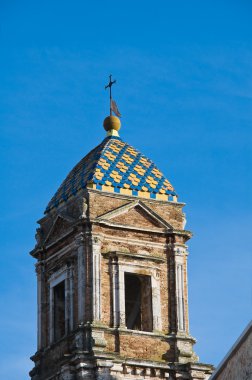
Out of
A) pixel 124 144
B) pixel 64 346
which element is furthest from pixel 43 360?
pixel 124 144

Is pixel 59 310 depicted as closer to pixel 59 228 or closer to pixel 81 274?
pixel 81 274

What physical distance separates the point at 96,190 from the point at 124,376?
588 centimetres

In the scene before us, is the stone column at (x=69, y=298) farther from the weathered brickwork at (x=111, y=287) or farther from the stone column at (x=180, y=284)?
the stone column at (x=180, y=284)

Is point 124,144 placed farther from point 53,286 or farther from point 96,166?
point 53,286

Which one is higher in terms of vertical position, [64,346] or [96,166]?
[96,166]

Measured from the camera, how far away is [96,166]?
144 feet

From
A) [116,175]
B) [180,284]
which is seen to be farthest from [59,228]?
[180,284]

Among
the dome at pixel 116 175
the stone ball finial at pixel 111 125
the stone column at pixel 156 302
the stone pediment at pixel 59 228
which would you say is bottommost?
the stone column at pixel 156 302

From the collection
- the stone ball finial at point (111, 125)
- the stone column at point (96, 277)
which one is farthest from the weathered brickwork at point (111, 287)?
the stone ball finial at point (111, 125)

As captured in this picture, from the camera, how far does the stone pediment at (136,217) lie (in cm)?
4294

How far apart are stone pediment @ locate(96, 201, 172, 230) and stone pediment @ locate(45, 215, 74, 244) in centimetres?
123

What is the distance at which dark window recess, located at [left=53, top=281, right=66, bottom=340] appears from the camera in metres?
43.3

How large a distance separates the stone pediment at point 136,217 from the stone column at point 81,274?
3.77 feet

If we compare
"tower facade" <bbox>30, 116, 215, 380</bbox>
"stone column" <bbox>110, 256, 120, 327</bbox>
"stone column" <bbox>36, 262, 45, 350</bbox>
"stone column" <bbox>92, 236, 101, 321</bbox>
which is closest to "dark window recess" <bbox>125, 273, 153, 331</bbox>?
"tower facade" <bbox>30, 116, 215, 380</bbox>
